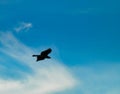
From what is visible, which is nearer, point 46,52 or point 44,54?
point 46,52

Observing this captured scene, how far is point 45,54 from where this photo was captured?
6238 centimetres

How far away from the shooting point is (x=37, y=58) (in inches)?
2495

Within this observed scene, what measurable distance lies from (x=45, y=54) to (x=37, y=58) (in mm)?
1802

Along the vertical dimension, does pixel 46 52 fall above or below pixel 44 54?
above
